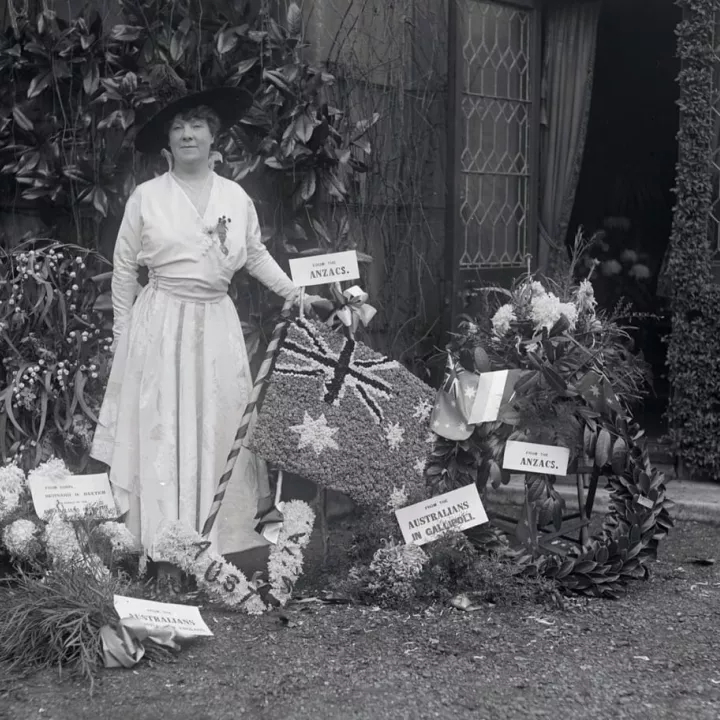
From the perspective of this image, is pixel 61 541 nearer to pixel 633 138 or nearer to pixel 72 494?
pixel 72 494

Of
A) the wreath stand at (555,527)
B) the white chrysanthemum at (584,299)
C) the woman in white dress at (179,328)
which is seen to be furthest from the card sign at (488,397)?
the woman in white dress at (179,328)

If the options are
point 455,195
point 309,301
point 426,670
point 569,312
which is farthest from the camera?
point 455,195

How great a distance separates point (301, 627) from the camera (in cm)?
434

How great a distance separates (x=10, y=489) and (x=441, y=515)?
5.90 ft

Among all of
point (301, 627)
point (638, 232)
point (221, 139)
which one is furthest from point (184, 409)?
point (638, 232)

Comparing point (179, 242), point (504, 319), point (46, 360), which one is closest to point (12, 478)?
point (46, 360)

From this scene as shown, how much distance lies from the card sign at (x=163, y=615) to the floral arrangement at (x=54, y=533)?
280mm

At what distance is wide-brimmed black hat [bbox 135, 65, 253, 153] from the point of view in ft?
15.5

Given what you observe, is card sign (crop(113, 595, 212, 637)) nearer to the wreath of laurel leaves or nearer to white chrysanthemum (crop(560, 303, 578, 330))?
the wreath of laurel leaves

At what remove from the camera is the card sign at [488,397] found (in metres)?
4.64

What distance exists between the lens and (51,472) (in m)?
4.85

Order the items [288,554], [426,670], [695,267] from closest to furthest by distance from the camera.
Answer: [426,670]
[288,554]
[695,267]

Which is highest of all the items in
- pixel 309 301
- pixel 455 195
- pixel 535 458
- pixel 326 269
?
pixel 455 195

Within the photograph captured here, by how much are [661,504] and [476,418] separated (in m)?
0.94
